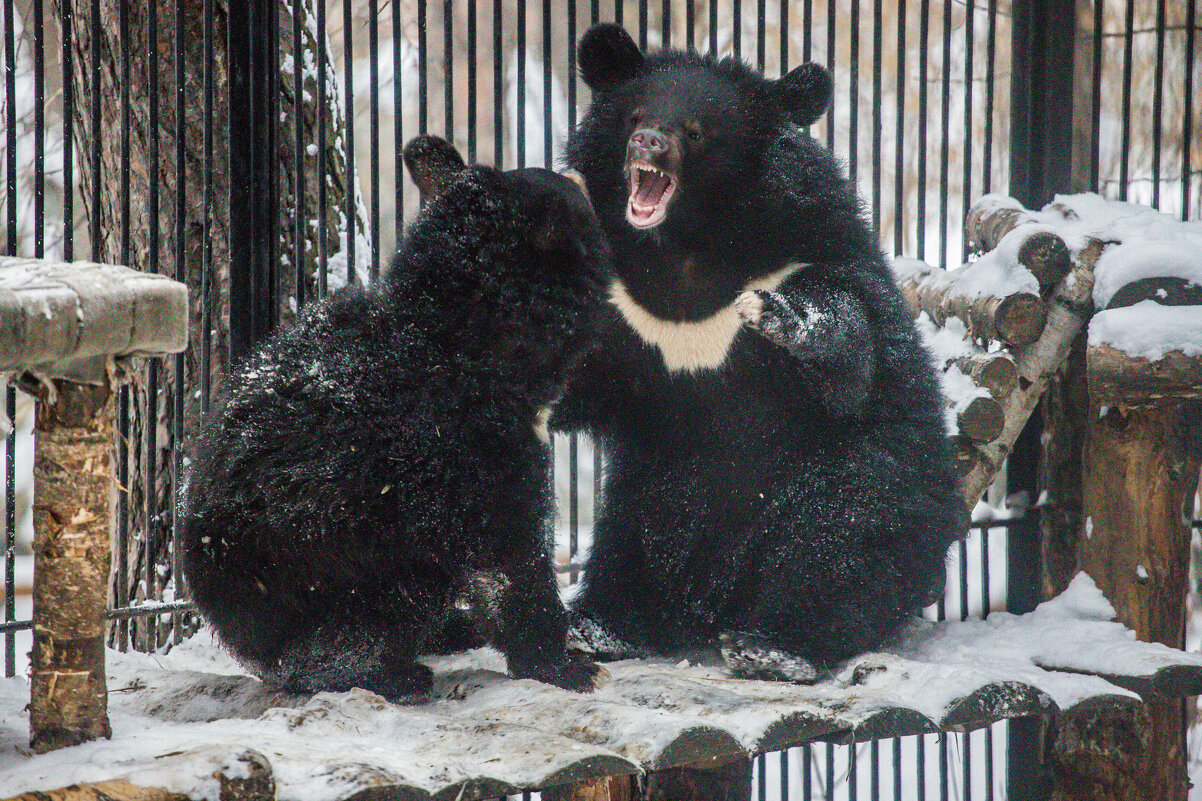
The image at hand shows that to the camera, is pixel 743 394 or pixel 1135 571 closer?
pixel 743 394

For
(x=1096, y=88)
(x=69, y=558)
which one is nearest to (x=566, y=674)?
(x=69, y=558)

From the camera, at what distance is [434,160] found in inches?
109

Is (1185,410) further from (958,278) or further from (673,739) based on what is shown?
(673,739)

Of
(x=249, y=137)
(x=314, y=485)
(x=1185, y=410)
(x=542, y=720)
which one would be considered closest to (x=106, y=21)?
(x=249, y=137)

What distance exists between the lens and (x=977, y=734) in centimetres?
724

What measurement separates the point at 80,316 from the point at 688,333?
6.19ft

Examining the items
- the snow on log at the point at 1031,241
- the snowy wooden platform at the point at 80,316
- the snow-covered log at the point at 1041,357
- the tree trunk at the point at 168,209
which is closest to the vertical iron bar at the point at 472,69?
the tree trunk at the point at 168,209

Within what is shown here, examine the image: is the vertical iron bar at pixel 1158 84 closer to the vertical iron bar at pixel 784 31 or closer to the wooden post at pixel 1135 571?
the wooden post at pixel 1135 571

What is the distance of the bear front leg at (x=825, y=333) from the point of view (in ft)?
9.00

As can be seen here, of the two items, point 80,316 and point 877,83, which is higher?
point 877,83

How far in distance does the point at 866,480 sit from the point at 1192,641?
4.84 m

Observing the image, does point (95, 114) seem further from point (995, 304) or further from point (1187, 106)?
point (1187, 106)

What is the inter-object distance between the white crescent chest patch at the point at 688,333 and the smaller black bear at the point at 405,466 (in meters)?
0.59

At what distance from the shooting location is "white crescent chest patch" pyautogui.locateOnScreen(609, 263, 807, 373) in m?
3.17
